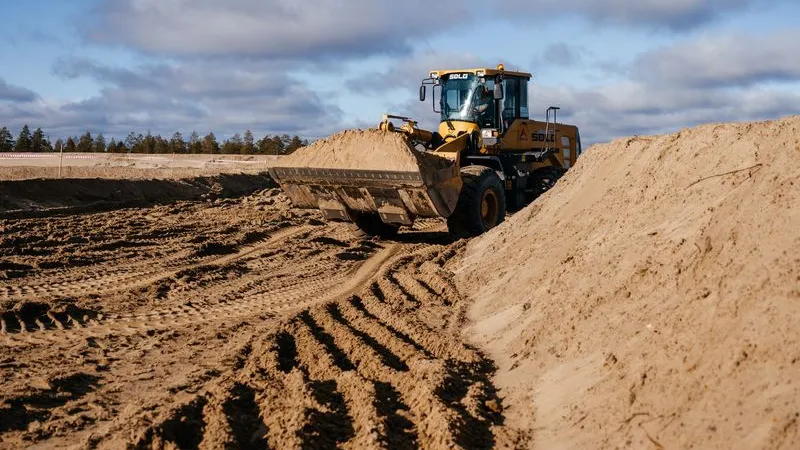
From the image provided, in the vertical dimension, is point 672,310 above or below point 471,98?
below

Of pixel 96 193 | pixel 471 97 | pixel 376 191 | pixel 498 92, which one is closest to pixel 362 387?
pixel 376 191

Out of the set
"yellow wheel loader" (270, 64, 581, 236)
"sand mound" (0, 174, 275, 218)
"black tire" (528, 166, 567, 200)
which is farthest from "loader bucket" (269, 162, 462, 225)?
"sand mound" (0, 174, 275, 218)

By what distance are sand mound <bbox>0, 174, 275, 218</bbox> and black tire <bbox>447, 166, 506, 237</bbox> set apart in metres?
9.14

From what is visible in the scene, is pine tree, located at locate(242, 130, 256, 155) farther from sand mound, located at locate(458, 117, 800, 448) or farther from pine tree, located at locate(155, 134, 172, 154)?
sand mound, located at locate(458, 117, 800, 448)

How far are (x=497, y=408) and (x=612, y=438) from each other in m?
1.15

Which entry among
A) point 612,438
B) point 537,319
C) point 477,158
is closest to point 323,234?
point 477,158

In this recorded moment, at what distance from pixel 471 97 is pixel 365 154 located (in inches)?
159

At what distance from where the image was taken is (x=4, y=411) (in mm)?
6020

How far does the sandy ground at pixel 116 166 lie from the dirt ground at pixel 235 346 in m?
2.77

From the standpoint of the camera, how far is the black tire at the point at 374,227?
14.9 meters

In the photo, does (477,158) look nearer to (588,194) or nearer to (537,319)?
(588,194)

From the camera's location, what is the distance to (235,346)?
25.5ft

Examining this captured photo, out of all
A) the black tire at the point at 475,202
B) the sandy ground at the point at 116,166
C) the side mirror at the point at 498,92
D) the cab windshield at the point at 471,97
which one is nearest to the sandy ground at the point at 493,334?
the black tire at the point at 475,202

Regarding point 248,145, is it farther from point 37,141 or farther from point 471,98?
point 471,98
